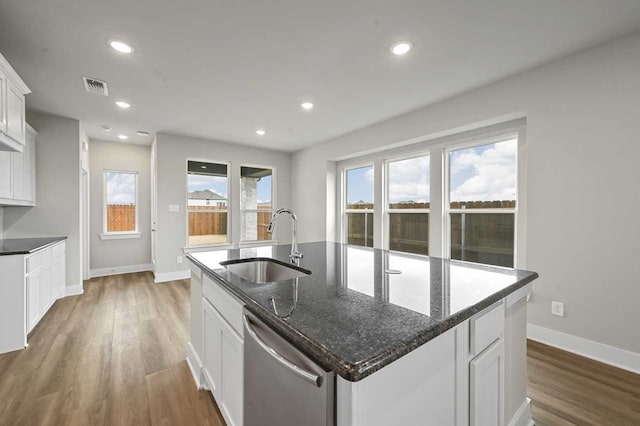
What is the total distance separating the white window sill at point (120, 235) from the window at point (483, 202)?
5.91 m

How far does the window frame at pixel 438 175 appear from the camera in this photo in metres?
3.05

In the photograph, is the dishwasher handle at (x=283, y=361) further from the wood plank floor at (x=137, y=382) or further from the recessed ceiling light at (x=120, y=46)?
the recessed ceiling light at (x=120, y=46)

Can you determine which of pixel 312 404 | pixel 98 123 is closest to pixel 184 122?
pixel 98 123

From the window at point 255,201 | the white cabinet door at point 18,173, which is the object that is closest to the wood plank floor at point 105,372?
the white cabinet door at point 18,173

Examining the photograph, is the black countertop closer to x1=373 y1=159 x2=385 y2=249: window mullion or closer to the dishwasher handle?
the dishwasher handle

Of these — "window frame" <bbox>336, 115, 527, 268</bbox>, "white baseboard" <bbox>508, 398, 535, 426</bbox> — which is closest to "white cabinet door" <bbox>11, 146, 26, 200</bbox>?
"window frame" <bbox>336, 115, 527, 268</bbox>

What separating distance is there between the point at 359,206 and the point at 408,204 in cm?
114

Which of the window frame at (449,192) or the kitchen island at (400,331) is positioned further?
the window frame at (449,192)

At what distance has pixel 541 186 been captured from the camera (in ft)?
8.82

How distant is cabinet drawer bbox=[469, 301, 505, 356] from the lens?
1.10 m

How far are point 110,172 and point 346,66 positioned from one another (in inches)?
209

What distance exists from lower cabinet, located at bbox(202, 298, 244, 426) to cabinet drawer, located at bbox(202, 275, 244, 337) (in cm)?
3

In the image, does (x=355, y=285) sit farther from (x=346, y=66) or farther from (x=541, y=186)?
(x=541, y=186)

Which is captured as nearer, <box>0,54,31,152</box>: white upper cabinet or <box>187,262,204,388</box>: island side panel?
<box>187,262,204,388</box>: island side panel
